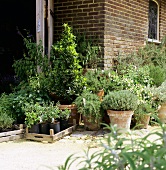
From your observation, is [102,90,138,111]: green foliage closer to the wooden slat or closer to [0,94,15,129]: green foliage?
the wooden slat

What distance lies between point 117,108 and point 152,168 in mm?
3863

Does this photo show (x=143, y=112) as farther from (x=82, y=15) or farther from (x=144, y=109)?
(x=82, y=15)

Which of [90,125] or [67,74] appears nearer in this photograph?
[90,125]

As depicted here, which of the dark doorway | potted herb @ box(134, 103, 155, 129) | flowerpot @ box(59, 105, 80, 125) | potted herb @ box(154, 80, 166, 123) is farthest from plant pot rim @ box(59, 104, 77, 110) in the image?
the dark doorway

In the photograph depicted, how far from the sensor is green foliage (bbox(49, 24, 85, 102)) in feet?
18.8

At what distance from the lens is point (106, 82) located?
20.1 feet

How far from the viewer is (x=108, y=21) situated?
681 cm

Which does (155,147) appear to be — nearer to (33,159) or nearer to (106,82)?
(33,159)

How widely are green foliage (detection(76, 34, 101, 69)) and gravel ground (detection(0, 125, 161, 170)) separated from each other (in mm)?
1664

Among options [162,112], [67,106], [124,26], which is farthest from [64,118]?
[124,26]

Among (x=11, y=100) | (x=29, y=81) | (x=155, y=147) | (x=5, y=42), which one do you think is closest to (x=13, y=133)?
(x=11, y=100)

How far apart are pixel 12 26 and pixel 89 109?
5066mm

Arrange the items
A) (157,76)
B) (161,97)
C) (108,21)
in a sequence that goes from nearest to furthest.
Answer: (161,97) → (157,76) → (108,21)

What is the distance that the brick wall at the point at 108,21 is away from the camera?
266 inches
